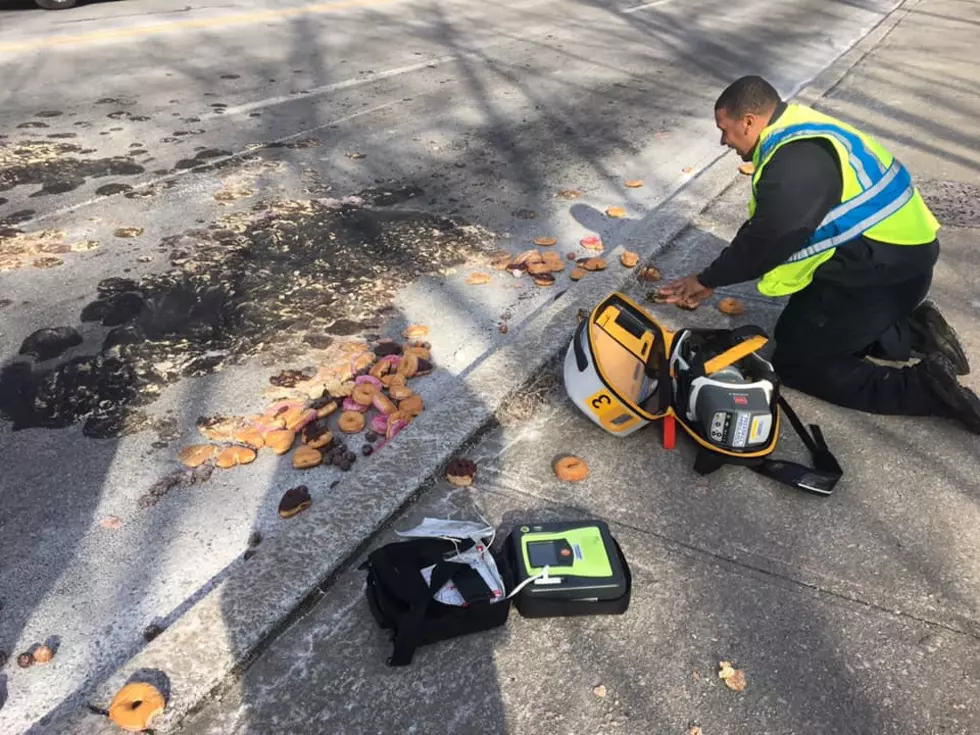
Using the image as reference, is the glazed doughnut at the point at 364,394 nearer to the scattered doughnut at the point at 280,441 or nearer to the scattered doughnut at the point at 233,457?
the scattered doughnut at the point at 280,441

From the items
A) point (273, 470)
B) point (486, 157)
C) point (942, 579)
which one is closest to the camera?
point (942, 579)

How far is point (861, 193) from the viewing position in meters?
3.21

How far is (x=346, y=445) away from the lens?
3.32 meters

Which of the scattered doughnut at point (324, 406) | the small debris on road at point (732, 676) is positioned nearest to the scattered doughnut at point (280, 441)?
the scattered doughnut at point (324, 406)

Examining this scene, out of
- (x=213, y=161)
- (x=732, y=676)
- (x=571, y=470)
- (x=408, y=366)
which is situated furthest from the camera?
(x=213, y=161)

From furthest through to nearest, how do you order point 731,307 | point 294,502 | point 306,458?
point 731,307
point 306,458
point 294,502

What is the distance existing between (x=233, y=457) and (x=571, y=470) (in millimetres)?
1422

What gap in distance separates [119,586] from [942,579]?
9.31ft

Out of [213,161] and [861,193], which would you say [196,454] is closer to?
[861,193]

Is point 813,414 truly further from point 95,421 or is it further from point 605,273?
point 95,421

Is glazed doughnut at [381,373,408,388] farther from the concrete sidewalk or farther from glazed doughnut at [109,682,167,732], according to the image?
glazed doughnut at [109,682,167,732]

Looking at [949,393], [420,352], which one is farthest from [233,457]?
[949,393]

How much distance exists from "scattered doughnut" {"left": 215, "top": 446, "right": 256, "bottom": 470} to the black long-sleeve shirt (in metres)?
2.22

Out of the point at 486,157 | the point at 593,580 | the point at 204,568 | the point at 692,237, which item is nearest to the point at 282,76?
the point at 486,157
